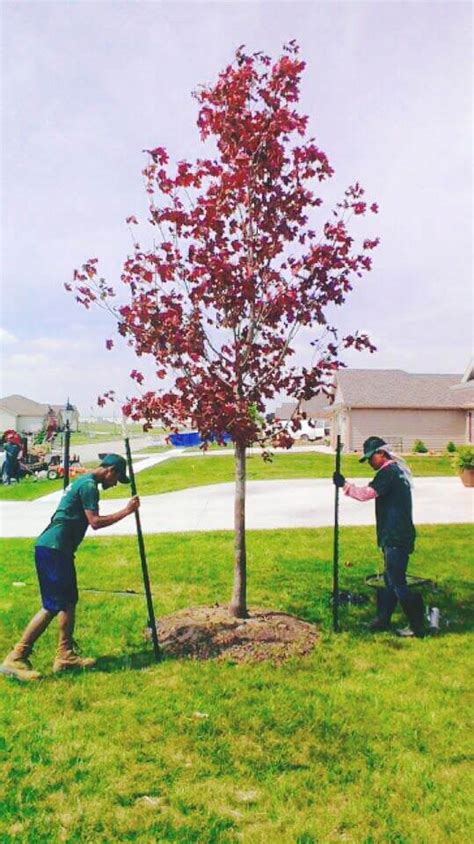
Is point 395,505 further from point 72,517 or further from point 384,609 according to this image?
point 72,517

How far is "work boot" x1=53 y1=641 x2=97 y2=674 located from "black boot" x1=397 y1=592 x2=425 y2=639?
2.98m

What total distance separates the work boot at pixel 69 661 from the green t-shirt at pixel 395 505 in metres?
2.98

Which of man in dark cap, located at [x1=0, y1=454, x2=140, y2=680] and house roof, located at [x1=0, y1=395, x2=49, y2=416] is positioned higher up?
house roof, located at [x1=0, y1=395, x2=49, y2=416]

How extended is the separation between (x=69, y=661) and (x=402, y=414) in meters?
33.5

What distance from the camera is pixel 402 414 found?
122 feet

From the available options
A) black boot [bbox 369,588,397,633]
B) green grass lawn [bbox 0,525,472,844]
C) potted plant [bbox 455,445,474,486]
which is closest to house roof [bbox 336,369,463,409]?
potted plant [bbox 455,445,474,486]

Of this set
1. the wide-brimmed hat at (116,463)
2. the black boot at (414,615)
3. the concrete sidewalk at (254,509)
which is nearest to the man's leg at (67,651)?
the wide-brimmed hat at (116,463)

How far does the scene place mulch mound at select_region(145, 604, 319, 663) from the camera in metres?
5.79

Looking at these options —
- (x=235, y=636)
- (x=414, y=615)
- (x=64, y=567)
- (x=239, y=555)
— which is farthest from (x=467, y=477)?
(x=64, y=567)

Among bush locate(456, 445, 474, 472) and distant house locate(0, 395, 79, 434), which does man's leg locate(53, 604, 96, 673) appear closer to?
bush locate(456, 445, 474, 472)

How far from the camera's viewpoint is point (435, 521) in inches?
499

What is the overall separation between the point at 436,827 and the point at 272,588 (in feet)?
15.5

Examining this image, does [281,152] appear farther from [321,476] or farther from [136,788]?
[321,476]

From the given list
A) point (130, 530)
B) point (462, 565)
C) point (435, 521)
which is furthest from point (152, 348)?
point (435, 521)
